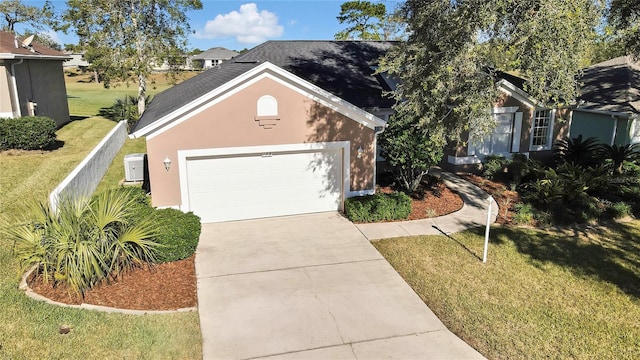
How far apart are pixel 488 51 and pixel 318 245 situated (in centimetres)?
643

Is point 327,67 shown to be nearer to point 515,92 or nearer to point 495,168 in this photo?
point 515,92

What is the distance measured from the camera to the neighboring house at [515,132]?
685 inches

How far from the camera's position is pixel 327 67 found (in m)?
18.4

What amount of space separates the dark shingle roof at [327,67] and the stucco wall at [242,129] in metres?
3.30

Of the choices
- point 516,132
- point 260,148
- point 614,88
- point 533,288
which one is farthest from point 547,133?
point 260,148

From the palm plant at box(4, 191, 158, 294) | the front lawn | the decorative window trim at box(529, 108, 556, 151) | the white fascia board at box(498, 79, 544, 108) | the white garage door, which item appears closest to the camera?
the front lawn

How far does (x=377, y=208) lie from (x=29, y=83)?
17997 millimetres

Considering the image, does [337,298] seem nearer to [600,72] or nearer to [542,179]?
[542,179]

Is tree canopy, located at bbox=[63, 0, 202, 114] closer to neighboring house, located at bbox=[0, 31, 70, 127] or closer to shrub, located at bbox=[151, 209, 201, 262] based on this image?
neighboring house, located at bbox=[0, 31, 70, 127]

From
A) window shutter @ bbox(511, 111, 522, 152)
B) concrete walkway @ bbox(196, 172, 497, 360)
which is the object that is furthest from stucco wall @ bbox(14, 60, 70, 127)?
window shutter @ bbox(511, 111, 522, 152)

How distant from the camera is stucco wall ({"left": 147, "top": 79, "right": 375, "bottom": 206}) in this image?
39.6ft

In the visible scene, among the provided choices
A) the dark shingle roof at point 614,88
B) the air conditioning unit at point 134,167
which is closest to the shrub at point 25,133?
the air conditioning unit at point 134,167

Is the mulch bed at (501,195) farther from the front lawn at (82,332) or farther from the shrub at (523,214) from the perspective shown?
the front lawn at (82,332)

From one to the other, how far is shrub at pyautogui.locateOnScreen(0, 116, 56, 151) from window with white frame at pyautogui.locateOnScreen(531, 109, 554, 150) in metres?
20.3
